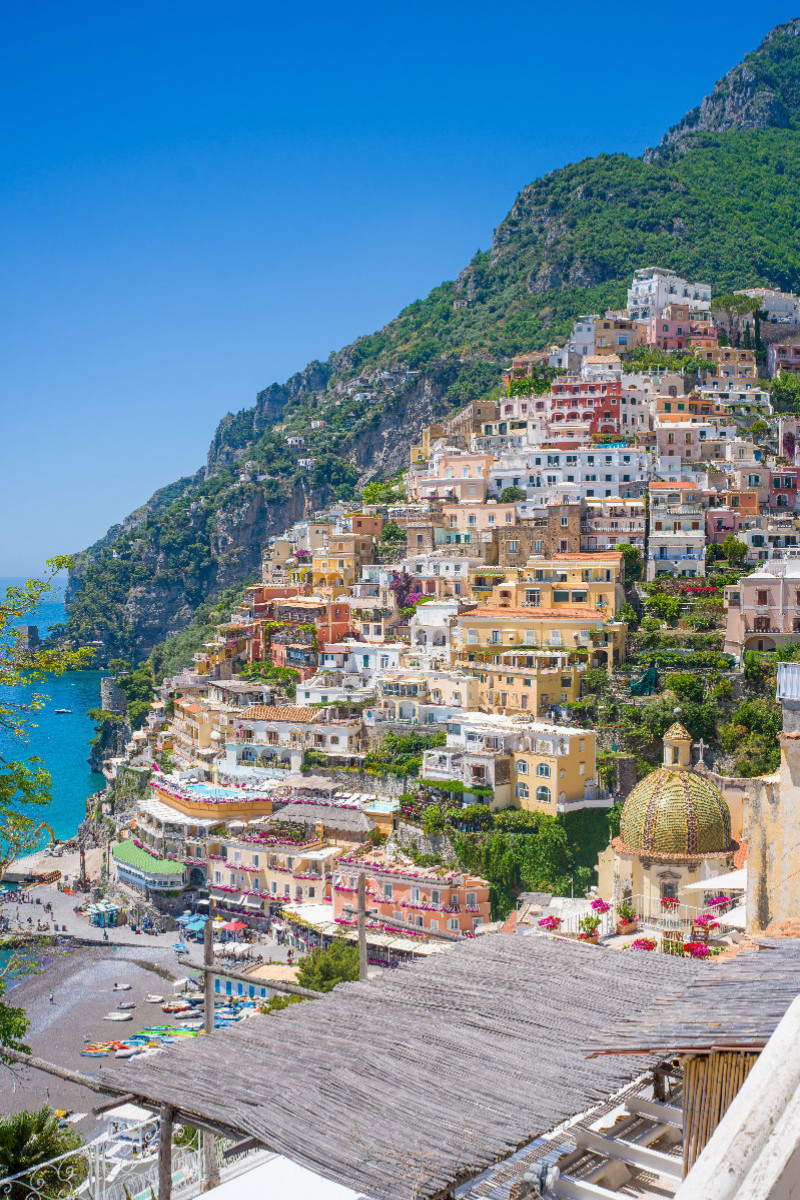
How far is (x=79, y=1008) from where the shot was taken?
4412cm

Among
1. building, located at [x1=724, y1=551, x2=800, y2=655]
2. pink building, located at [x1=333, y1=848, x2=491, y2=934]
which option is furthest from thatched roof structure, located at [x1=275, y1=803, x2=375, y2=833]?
building, located at [x1=724, y1=551, x2=800, y2=655]

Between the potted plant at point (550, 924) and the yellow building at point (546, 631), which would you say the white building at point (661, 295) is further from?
the potted plant at point (550, 924)

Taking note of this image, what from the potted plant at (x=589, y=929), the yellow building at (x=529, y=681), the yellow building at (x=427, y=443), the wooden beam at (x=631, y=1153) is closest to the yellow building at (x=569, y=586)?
the yellow building at (x=529, y=681)

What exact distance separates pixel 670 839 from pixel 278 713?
2958cm

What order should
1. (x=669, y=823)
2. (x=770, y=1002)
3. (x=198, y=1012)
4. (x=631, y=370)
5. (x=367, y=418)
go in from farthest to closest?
(x=367, y=418) < (x=631, y=370) < (x=198, y=1012) < (x=669, y=823) < (x=770, y=1002)

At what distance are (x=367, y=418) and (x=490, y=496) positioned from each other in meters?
57.4

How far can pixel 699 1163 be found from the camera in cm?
346

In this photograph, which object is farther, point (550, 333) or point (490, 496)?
point (550, 333)

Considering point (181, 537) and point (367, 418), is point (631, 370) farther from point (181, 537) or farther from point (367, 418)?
point (181, 537)

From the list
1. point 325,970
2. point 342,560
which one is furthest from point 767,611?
point 342,560

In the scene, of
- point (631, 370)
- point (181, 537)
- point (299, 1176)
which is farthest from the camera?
point (181, 537)

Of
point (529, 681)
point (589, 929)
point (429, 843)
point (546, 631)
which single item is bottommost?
point (429, 843)

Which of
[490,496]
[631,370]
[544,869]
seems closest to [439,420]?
[631,370]

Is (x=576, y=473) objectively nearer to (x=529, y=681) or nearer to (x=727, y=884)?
(x=529, y=681)
